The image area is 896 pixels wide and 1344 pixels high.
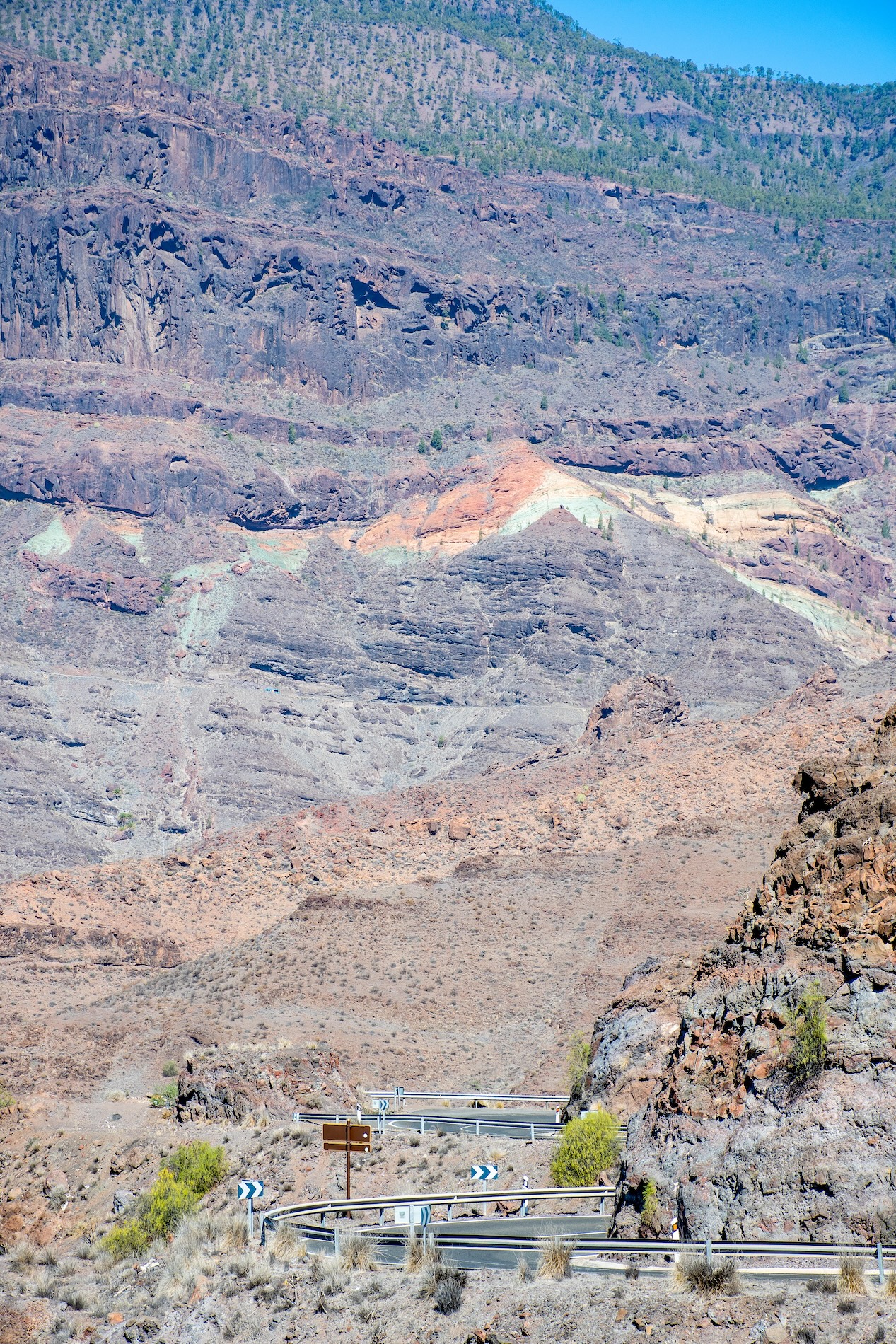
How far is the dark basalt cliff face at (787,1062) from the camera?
19.5 metres

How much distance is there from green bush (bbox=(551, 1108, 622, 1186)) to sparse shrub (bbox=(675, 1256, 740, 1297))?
8792 mm

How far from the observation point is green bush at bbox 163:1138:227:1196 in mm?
31438

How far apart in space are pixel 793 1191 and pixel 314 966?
43325mm

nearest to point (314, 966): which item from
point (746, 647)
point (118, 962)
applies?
point (118, 962)

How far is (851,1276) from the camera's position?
1783 cm

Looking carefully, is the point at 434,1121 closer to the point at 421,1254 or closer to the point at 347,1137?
the point at 347,1137

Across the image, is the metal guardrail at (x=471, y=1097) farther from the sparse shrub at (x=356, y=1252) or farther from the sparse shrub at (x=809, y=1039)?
the sparse shrub at (x=809, y=1039)

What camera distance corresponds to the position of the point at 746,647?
490 feet

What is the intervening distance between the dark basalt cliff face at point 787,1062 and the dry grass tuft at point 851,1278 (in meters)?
0.86

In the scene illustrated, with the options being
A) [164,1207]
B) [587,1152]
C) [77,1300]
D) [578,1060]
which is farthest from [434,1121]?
[77,1300]

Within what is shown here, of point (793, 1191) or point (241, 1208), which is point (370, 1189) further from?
point (793, 1191)

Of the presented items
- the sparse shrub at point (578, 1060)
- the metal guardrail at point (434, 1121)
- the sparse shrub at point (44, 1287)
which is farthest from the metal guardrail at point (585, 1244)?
the metal guardrail at point (434, 1121)

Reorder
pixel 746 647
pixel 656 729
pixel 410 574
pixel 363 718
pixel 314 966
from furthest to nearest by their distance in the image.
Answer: pixel 410 574
pixel 363 718
pixel 746 647
pixel 656 729
pixel 314 966

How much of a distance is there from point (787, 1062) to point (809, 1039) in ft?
1.53
